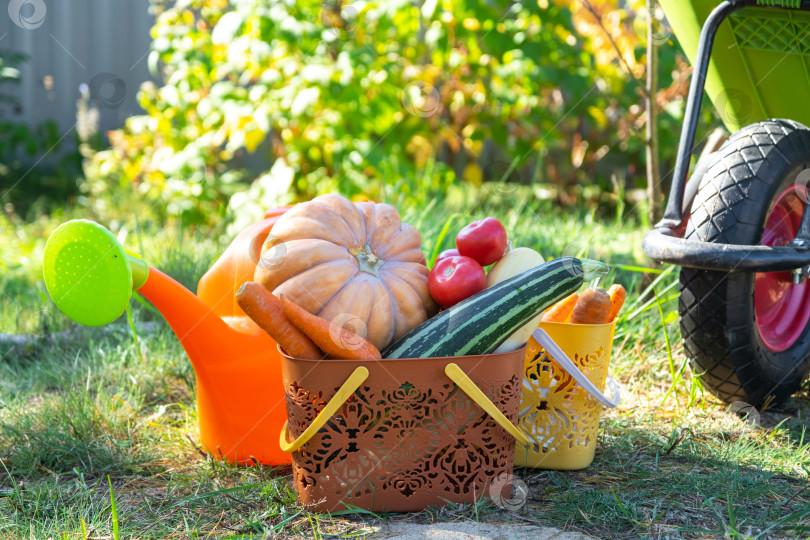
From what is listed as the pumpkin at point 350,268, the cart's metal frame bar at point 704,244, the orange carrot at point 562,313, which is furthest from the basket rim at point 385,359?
the cart's metal frame bar at point 704,244

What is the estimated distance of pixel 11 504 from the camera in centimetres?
142

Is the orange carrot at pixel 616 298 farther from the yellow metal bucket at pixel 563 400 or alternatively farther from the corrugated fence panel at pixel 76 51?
the corrugated fence panel at pixel 76 51

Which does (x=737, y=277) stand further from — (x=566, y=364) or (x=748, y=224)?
(x=566, y=364)

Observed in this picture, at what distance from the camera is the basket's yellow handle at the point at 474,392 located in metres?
1.31

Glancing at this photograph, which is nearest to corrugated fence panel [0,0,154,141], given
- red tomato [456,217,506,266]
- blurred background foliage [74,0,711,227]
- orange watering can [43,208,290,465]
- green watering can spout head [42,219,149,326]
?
blurred background foliage [74,0,711,227]

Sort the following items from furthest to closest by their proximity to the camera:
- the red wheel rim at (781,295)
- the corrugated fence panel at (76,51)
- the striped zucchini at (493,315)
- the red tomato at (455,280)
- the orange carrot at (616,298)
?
1. the corrugated fence panel at (76,51)
2. the red wheel rim at (781,295)
3. the orange carrot at (616,298)
4. the red tomato at (455,280)
5. the striped zucchini at (493,315)

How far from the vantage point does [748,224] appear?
1682 millimetres

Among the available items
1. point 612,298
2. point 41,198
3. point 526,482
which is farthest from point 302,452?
point 41,198

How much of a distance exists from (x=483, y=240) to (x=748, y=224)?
652 mm

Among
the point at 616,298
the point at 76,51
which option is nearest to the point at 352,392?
the point at 616,298

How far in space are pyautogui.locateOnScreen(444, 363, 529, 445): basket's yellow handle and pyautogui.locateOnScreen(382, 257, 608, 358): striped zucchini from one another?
83 millimetres

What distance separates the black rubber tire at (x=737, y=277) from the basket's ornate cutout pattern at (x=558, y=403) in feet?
1.18

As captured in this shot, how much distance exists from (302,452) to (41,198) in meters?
4.23

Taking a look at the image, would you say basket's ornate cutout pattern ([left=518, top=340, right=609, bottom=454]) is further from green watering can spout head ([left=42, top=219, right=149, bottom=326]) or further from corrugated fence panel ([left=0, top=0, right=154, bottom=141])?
corrugated fence panel ([left=0, top=0, right=154, bottom=141])
